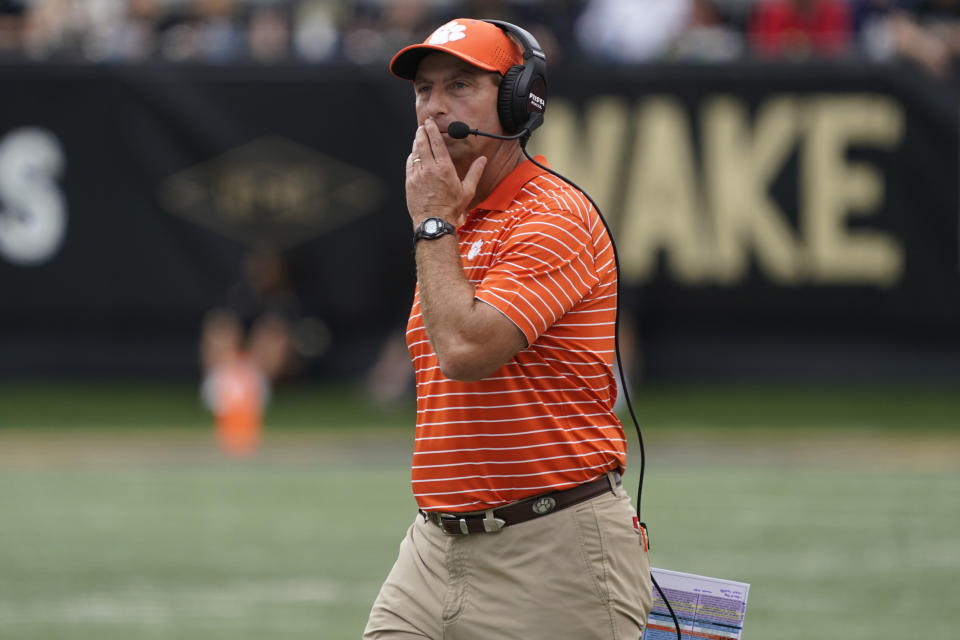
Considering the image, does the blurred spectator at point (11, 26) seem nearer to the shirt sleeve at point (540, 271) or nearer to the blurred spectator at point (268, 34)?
the blurred spectator at point (268, 34)

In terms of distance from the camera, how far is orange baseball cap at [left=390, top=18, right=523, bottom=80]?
364 centimetres

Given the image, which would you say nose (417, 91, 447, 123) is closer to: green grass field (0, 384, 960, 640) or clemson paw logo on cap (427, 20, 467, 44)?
clemson paw logo on cap (427, 20, 467, 44)

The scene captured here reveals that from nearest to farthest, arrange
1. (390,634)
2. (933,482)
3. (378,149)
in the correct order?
(390,634) → (933,482) → (378,149)

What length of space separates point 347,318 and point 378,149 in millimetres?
1600

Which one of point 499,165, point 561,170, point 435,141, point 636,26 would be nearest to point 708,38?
point 636,26

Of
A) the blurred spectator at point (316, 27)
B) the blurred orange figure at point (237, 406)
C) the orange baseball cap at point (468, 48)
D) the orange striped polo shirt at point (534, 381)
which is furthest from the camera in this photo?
the blurred spectator at point (316, 27)

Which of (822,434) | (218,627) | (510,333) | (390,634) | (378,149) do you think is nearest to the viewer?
(510,333)

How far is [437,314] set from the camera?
3.44 metres

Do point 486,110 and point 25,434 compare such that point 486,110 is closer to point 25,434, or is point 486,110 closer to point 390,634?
point 390,634

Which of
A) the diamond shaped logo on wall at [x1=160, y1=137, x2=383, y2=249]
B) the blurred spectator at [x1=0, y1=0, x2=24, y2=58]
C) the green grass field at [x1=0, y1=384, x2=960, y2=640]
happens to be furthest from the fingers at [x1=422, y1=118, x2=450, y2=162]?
the blurred spectator at [x1=0, y1=0, x2=24, y2=58]

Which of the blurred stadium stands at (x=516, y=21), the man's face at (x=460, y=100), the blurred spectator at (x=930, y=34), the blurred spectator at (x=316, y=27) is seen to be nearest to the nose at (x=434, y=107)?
the man's face at (x=460, y=100)

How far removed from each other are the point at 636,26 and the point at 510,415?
39.9ft

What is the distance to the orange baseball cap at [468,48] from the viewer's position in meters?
3.64

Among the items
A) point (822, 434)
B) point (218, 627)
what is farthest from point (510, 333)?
point (822, 434)
